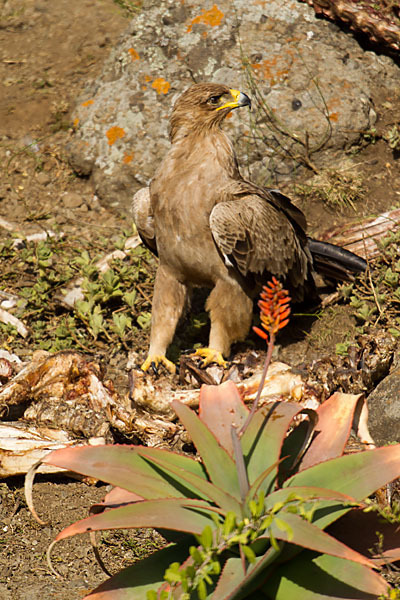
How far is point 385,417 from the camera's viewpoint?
3588 mm

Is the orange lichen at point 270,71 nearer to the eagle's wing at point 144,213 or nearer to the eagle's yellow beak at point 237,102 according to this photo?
the eagle's yellow beak at point 237,102

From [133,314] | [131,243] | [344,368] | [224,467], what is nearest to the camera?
[224,467]

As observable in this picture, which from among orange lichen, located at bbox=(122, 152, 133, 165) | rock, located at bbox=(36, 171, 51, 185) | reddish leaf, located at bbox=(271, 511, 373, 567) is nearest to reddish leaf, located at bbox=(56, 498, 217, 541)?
reddish leaf, located at bbox=(271, 511, 373, 567)

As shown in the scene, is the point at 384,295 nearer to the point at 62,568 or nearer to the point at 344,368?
the point at 344,368

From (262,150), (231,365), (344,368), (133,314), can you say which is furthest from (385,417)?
(262,150)

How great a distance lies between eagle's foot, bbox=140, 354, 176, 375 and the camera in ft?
15.4

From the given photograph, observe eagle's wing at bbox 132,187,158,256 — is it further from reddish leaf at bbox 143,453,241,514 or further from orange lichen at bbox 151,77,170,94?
reddish leaf at bbox 143,453,241,514

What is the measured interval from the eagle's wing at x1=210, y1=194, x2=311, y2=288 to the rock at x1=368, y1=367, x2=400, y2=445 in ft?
4.18

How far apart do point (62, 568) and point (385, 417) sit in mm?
1803

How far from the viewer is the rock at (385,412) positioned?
3.54 metres

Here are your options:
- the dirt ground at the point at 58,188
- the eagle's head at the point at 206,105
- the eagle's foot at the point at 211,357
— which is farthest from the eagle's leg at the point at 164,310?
the eagle's head at the point at 206,105

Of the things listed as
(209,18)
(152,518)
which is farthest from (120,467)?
(209,18)

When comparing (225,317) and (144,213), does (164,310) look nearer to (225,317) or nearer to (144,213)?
(225,317)

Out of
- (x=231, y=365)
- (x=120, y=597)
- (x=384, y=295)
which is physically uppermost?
(x=120, y=597)
